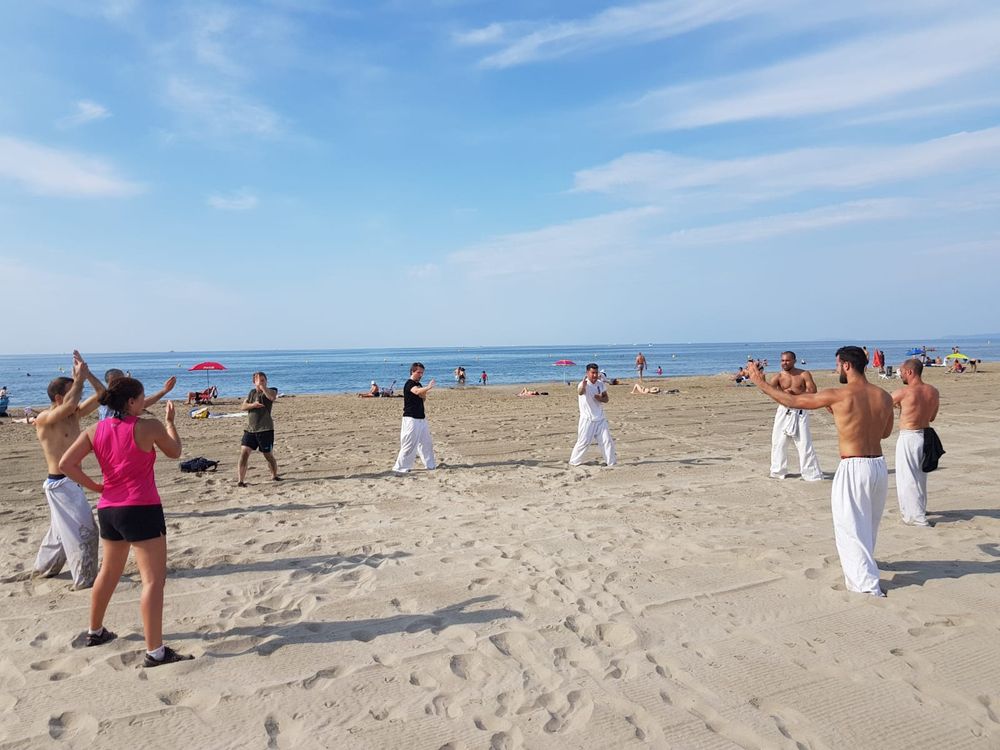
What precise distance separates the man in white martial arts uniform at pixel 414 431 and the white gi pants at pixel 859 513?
20.8 feet

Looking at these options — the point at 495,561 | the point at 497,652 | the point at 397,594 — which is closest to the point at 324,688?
the point at 497,652

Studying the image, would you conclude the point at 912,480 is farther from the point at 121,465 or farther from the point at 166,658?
the point at 121,465

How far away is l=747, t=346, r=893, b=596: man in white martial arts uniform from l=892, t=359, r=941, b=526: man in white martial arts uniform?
209 centimetres

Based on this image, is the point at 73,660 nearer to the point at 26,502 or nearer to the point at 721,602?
the point at 721,602

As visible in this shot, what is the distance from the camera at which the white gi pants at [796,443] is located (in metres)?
9.03

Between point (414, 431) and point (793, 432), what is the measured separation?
5730mm

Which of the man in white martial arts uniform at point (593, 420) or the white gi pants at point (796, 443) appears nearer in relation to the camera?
the white gi pants at point (796, 443)

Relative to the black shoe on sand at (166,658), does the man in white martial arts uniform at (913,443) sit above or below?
above

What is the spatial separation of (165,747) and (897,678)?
406 cm

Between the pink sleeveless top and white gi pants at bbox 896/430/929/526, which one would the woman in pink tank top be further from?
white gi pants at bbox 896/430/929/526

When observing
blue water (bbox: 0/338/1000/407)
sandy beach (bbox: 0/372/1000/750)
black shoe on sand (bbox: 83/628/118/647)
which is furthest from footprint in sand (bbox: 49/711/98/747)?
blue water (bbox: 0/338/1000/407)

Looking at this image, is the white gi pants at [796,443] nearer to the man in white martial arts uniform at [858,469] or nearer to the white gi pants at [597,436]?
the white gi pants at [597,436]

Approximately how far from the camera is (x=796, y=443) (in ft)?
30.0

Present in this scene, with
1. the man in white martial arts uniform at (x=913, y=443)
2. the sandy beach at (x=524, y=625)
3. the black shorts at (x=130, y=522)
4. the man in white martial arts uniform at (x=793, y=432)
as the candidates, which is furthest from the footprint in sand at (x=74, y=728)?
the man in white martial arts uniform at (x=793, y=432)
